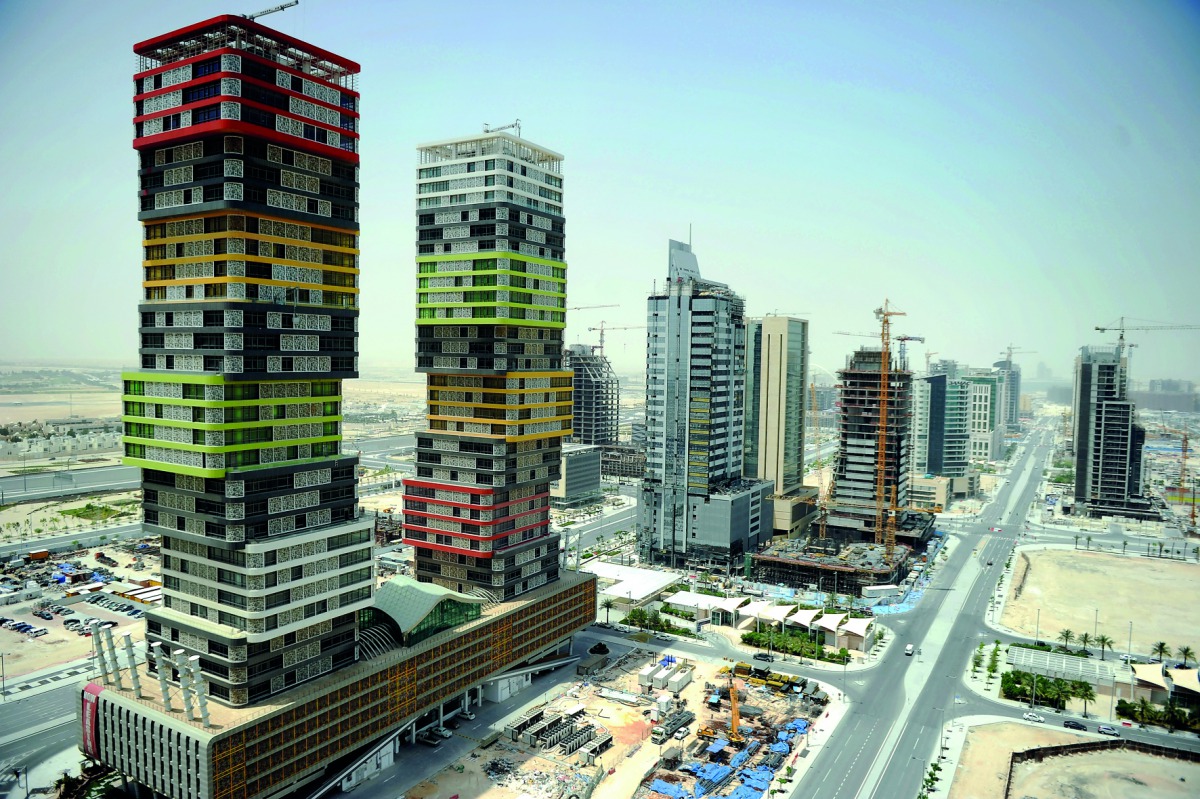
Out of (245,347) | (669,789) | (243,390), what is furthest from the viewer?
(669,789)

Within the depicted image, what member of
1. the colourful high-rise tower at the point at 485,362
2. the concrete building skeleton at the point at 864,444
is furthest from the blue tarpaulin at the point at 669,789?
the concrete building skeleton at the point at 864,444

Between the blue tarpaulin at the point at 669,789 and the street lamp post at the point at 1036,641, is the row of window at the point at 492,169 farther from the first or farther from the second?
the street lamp post at the point at 1036,641

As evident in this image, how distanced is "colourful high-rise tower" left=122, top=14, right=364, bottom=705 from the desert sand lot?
390 feet

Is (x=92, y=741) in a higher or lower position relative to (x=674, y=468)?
lower

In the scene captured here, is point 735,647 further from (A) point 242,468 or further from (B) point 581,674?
(A) point 242,468

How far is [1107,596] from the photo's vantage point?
157m

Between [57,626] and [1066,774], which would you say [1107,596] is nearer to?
[1066,774]

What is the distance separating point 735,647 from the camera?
414ft

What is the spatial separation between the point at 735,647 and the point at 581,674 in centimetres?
2751

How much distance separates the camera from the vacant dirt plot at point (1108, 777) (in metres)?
82.0

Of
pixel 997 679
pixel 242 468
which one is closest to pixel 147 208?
pixel 242 468

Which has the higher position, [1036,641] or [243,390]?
[243,390]

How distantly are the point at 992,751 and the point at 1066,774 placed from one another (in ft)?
24.7

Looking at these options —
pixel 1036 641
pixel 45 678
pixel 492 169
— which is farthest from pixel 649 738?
pixel 45 678
